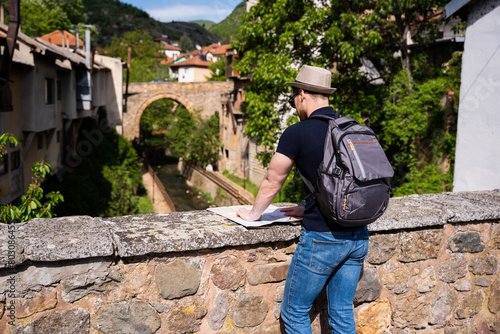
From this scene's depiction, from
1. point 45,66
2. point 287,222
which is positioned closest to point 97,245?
point 287,222

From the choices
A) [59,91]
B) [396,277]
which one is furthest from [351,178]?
[59,91]

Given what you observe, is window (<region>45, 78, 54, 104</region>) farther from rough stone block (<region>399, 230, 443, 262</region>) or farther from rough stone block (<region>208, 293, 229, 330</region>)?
rough stone block (<region>399, 230, 443, 262</region>)

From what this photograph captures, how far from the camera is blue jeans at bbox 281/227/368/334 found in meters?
2.24

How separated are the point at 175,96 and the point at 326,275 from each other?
117 feet

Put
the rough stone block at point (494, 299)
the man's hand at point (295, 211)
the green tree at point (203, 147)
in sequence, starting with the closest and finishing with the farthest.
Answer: the man's hand at point (295, 211), the rough stone block at point (494, 299), the green tree at point (203, 147)

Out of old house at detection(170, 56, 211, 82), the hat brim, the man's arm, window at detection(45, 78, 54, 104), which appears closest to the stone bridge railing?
the man's arm

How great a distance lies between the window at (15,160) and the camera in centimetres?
1047

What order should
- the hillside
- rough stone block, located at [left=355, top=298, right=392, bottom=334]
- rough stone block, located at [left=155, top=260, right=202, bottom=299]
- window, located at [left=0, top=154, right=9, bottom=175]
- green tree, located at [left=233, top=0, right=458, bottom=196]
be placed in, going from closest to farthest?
rough stone block, located at [left=155, top=260, right=202, bottom=299] → rough stone block, located at [left=355, top=298, right=392, bottom=334] → window, located at [left=0, top=154, right=9, bottom=175] → green tree, located at [left=233, top=0, right=458, bottom=196] → the hillside

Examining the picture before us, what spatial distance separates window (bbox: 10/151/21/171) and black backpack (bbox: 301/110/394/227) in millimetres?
10136

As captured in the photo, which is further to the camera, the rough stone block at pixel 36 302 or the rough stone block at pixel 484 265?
the rough stone block at pixel 484 265

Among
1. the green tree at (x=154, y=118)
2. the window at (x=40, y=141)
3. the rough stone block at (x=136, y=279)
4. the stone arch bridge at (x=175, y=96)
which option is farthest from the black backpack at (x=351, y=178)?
the green tree at (x=154, y=118)

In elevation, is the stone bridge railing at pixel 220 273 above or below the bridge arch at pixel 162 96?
below

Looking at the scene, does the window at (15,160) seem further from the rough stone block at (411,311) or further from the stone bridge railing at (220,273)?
the rough stone block at (411,311)

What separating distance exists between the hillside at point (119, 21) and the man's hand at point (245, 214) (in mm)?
96663
